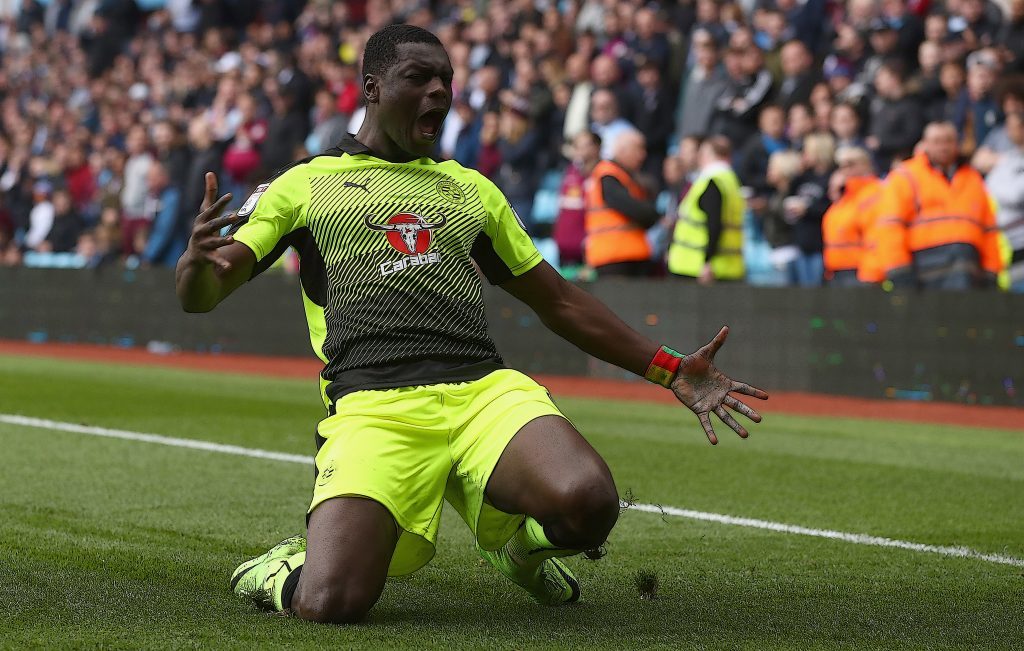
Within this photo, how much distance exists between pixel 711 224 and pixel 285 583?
9.85 metres

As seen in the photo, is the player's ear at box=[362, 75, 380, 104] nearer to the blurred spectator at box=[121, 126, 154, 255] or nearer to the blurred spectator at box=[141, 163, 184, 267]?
the blurred spectator at box=[141, 163, 184, 267]

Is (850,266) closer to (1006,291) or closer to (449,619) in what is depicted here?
(1006,291)

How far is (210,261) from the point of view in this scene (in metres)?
4.71

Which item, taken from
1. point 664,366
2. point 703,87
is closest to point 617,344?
point 664,366

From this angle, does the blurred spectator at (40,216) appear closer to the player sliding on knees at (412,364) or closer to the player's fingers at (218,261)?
the player sliding on knees at (412,364)

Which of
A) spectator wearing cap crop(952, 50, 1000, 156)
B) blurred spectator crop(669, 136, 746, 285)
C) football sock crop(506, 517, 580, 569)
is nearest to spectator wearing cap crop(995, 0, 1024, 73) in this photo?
spectator wearing cap crop(952, 50, 1000, 156)

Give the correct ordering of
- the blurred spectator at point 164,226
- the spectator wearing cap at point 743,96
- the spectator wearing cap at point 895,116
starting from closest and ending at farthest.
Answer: the spectator wearing cap at point 895,116 → the spectator wearing cap at point 743,96 → the blurred spectator at point 164,226

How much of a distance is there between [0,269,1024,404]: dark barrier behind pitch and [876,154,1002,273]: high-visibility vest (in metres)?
0.44

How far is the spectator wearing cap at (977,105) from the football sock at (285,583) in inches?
411

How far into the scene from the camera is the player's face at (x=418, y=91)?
17.0ft

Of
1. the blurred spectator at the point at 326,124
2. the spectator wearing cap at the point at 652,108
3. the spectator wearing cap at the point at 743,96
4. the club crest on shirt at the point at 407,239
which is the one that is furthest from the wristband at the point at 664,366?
the blurred spectator at the point at 326,124

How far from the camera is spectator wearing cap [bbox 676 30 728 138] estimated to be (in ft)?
54.6

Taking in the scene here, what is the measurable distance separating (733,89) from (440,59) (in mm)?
11576

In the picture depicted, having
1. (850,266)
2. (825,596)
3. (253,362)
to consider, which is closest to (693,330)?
(850,266)
